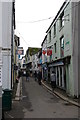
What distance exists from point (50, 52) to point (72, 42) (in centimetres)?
818

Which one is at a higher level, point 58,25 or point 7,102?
point 58,25

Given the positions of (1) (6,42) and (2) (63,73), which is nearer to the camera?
(1) (6,42)

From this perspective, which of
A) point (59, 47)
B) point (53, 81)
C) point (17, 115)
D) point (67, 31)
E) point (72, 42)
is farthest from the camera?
point (59, 47)

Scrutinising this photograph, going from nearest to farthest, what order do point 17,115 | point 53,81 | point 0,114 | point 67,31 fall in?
point 0,114 → point 17,115 → point 67,31 → point 53,81

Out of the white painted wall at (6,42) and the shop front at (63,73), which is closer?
the white painted wall at (6,42)

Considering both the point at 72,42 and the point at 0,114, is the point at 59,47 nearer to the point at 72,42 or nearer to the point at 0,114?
the point at 72,42

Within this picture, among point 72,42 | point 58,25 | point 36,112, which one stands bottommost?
point 36,112

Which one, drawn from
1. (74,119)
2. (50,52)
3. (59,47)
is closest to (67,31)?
(59,47)

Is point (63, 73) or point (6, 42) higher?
point (6, 42)

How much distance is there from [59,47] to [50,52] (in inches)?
129

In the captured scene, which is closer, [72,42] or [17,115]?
[17,115]

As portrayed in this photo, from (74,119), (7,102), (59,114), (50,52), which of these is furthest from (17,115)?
(50,52)

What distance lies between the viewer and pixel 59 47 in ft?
58.3

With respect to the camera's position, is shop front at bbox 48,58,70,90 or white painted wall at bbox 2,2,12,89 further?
shop front at bbox 48,58,70,90
